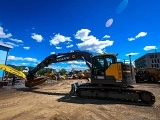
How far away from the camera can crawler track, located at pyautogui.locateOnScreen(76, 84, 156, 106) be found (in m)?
11.1

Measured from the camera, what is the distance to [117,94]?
1191 centimetres

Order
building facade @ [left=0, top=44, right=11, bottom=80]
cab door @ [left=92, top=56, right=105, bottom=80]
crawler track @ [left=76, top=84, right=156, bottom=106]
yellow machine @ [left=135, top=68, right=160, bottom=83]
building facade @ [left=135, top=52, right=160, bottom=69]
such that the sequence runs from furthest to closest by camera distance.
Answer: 1. building facade @ [left=135, top=52, right=160, bottom=69]
2. building facade @ [left=0, top=44, right=11, bottom=80]
3. yellow machine @ [left=135, top=68, right=160, bottom=83]
4. cab door @ [left=92, top=56, right=105, bottom=80]
5. crawler track @ [left=76, top=84, right=156, bottom=106]

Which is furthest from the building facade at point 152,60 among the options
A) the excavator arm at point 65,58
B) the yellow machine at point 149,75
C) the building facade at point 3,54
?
the excavator arm at point 65,58

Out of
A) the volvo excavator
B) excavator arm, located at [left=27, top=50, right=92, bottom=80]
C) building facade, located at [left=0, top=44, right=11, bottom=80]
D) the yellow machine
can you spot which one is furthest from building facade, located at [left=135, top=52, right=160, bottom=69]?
the volvo excavator

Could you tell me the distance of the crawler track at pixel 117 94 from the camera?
36.4 ft

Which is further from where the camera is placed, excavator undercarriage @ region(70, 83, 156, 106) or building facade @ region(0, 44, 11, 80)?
building facade @ region(0, 44, 11, 80)

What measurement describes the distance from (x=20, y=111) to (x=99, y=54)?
6782mm

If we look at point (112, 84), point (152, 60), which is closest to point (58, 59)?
point (112, 84)

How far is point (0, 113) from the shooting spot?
8789 millimetres

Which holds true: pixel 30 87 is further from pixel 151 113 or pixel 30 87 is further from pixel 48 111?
pixel 151 113

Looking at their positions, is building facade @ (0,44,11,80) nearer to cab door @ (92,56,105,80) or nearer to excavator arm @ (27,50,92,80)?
excavator arm @ (27,50,92,80)

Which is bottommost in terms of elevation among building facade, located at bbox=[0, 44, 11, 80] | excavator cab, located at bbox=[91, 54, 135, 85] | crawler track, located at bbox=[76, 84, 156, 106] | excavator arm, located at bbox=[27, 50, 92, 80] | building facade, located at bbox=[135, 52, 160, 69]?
crawler track, located at bbox=[76, 84, 156, 106]

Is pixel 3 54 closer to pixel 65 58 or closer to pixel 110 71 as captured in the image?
pixel 65 58

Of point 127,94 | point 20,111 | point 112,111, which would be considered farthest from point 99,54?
point 20,111
